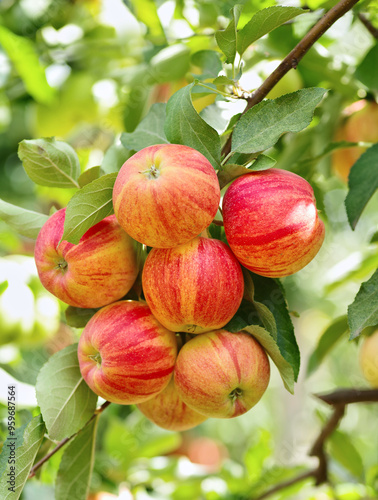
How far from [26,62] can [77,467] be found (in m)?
0.94

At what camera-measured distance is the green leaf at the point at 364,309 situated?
2.07ft

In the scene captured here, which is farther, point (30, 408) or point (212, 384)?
point (30, 408)

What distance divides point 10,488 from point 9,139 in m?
1.31

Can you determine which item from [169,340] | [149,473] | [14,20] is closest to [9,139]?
[14,20]

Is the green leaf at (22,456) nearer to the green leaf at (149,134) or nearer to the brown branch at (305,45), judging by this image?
the green leaf at (149,134)

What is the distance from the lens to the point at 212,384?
2.03ft

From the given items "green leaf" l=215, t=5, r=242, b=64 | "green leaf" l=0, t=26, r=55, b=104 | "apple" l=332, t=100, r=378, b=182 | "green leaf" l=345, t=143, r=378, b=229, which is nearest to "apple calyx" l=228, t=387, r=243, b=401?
"green leaf" l=345, t=143, r=378, b=229

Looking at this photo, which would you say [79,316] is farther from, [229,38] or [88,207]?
[229,38]

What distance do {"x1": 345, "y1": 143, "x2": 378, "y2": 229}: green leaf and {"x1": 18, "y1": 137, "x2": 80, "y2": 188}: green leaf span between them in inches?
16.3

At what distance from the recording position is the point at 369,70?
929 mm

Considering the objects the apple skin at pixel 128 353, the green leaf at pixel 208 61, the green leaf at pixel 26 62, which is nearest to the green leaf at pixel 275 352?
the apple skin at pixel 128 353

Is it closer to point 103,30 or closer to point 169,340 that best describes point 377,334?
point 169,340

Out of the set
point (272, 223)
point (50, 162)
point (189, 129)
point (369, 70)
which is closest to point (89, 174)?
point (50, 162)

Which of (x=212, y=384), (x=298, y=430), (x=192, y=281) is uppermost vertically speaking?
(x=192, y=281)
